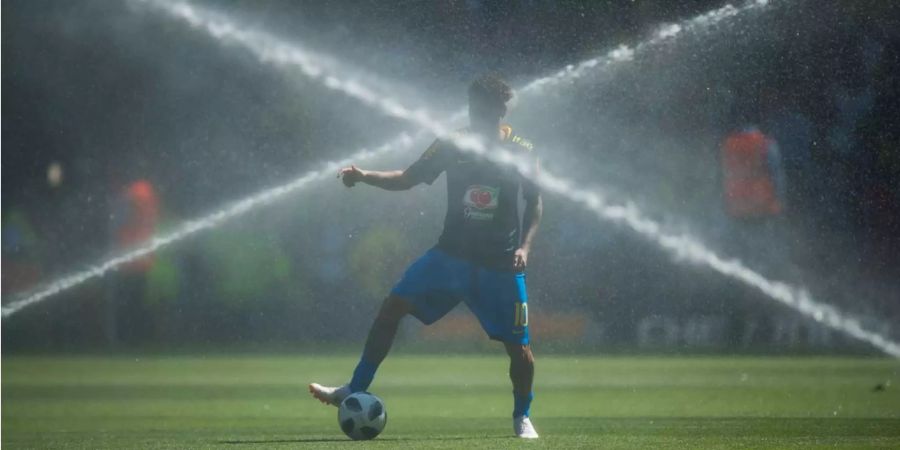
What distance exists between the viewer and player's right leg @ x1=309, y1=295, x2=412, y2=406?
26.6ft

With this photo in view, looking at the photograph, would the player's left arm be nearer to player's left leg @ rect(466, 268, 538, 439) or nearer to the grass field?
player's left leg @ rect(466, 268, 538, 439)

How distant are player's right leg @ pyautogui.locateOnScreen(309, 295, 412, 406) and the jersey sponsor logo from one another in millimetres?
609

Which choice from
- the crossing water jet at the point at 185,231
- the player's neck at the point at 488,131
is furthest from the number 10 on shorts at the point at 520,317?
the crossing water jet at the point at 185,231

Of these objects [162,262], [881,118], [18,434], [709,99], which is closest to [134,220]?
[162,262]

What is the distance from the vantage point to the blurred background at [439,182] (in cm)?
2456

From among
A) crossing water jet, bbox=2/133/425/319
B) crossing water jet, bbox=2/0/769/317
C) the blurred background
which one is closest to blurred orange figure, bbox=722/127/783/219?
the blurred background

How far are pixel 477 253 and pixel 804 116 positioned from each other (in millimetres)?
18788

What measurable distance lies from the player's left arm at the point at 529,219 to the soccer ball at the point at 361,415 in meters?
1.08

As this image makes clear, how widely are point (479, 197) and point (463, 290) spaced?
52 cm

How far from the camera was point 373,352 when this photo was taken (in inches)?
321

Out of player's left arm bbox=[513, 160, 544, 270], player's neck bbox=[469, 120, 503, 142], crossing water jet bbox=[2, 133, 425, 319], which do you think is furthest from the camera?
crossing water jet bbox=[2, 133, 425, 319]

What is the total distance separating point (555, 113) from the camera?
79.3ft

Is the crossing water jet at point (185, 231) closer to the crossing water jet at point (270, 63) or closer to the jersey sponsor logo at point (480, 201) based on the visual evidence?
the crossing water jet at point (270, 63)

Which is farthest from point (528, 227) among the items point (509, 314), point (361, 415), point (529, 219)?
point (361, 415)
